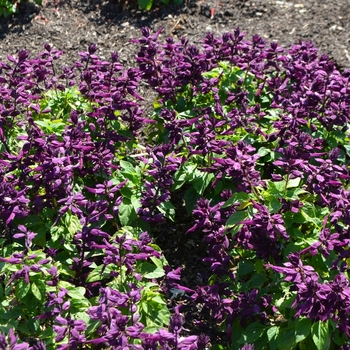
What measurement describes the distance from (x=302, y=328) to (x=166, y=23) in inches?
184

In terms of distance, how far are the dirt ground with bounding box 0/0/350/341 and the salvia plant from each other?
2.06 m

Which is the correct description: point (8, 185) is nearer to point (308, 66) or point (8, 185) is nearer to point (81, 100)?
point (81, 100)

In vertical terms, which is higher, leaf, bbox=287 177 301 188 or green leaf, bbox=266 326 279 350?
leaf, bbox=287 177 301 188

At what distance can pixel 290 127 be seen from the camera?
13.1 feet

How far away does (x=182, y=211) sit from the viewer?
4.74 m

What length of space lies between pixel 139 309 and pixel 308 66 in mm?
2275

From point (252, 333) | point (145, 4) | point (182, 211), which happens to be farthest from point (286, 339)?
point (145, 4)

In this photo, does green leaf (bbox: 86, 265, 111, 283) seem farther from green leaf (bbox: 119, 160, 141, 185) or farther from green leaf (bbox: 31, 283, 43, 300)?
green leaf (bbox: 119, 160, 141, 185)

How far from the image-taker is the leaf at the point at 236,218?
3.51 meters

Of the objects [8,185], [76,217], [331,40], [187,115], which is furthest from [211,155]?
[331,40]

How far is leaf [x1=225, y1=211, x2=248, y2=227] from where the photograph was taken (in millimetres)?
3506

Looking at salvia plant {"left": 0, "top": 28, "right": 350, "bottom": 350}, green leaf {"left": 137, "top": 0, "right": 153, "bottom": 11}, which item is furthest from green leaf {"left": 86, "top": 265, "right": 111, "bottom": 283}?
green leaf {"left": 137, "top": 0, "right": 153, "bottom": 11}

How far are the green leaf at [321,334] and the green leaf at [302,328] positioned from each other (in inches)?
1.7

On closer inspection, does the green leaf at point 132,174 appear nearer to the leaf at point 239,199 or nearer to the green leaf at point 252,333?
the leaf at point 239,199
